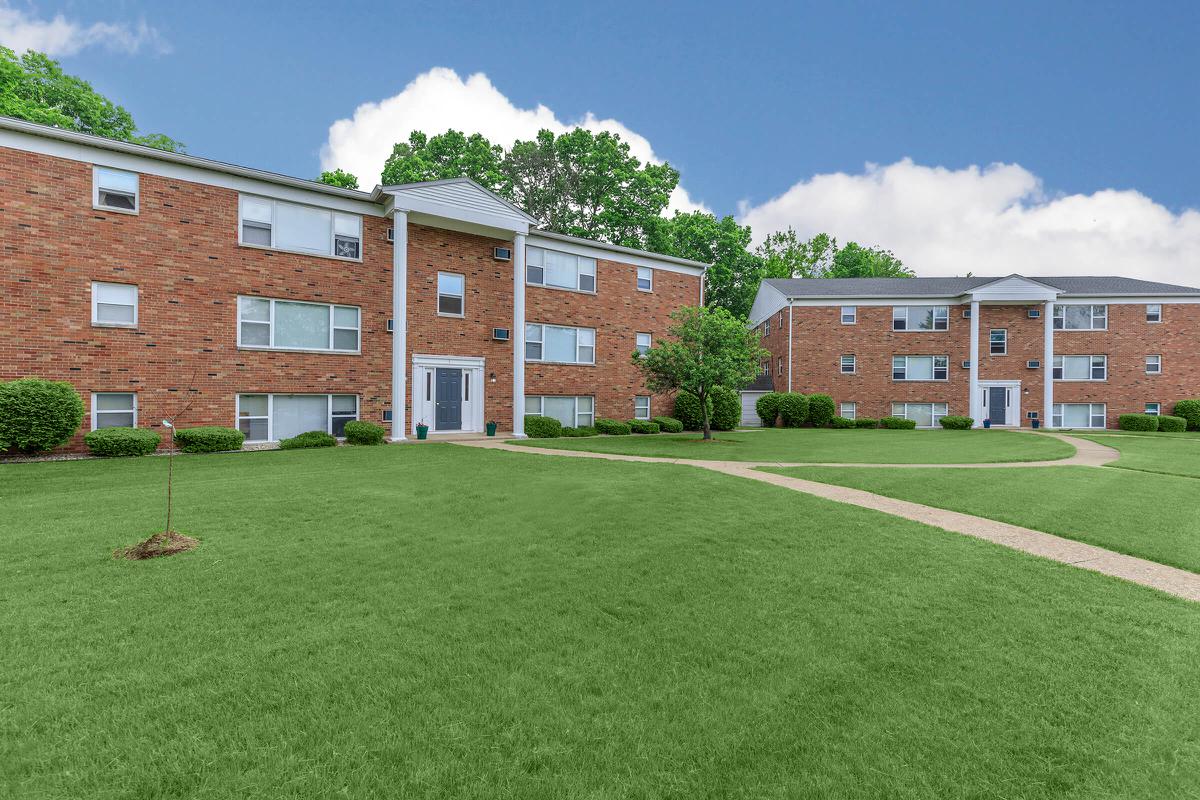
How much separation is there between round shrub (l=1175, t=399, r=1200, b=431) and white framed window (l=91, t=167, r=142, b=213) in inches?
1894

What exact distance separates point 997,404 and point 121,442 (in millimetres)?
40304

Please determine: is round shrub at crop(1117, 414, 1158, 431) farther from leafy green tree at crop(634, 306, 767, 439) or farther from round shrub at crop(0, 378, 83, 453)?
round shrub at crop(0, 378, 83, 453)

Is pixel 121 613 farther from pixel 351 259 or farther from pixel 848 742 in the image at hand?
pixel 351 259

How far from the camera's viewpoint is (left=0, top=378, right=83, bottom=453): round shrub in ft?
39.2

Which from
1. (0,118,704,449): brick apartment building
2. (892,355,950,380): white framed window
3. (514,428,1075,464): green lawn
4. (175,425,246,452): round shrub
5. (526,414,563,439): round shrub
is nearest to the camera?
(0,118,704,449): brick apartment building

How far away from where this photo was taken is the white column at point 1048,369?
31000mm

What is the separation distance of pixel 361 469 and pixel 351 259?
962 cm

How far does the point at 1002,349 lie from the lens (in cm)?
3172

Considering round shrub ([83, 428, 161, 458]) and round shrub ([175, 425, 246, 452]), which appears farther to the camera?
round shrub ([175, 425, 246, 452])

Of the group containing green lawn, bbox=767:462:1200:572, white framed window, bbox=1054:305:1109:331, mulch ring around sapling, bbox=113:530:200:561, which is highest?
white framed window, bbox=1054:305:1109:331

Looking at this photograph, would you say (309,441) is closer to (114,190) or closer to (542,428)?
(542,428)

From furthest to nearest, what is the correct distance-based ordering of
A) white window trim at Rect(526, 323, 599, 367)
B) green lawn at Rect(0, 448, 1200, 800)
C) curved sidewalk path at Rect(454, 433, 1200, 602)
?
white window trim at Rect(526, 323, 599, 367) < curved sidewalk path at Rect(454, 433, 1200, 602) < green lawn at Rect(0, 448, 1200, 800)

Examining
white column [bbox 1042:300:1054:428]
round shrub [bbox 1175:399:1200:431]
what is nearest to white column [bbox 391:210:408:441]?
white column [bbox 1042:300:1054:428]

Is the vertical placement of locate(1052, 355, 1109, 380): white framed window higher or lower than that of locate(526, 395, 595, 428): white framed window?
higher
